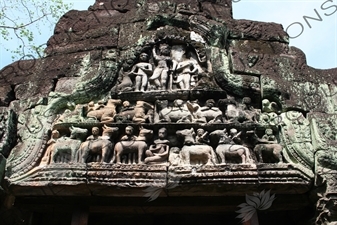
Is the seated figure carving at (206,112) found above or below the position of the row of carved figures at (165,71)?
below

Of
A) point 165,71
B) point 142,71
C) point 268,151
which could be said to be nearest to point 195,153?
point 268,151

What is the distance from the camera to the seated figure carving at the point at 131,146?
4301 mm

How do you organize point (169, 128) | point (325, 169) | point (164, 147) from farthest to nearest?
point (169, 128) < point (164, 147) < point (325, 169)

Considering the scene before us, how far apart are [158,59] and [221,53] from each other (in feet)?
2.68

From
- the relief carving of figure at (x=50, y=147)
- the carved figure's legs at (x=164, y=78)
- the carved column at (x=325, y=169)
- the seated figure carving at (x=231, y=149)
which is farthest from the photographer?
the carved figure's legs at (x=164, y=78)

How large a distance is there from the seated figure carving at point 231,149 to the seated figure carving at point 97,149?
1.12 m

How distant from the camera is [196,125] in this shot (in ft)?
14.7

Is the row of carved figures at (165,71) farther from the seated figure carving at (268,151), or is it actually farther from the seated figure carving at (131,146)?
the seated figure carving at (268,151)

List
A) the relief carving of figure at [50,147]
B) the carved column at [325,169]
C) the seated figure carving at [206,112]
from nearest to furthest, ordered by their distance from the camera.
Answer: the carved column at [325,169] → the relief carving of figure at [50,147] → the seated figure carving at [206,112]

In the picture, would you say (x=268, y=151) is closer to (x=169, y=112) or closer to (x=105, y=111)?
(x=169, y=112)

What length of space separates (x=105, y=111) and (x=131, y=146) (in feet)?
1.96

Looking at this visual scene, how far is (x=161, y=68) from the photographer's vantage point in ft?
16.7

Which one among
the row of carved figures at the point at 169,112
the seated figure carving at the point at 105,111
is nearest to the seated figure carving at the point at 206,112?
the row of carved figures at the point at 169,112

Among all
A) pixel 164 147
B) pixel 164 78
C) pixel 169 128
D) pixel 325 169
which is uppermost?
pixel 164 78
